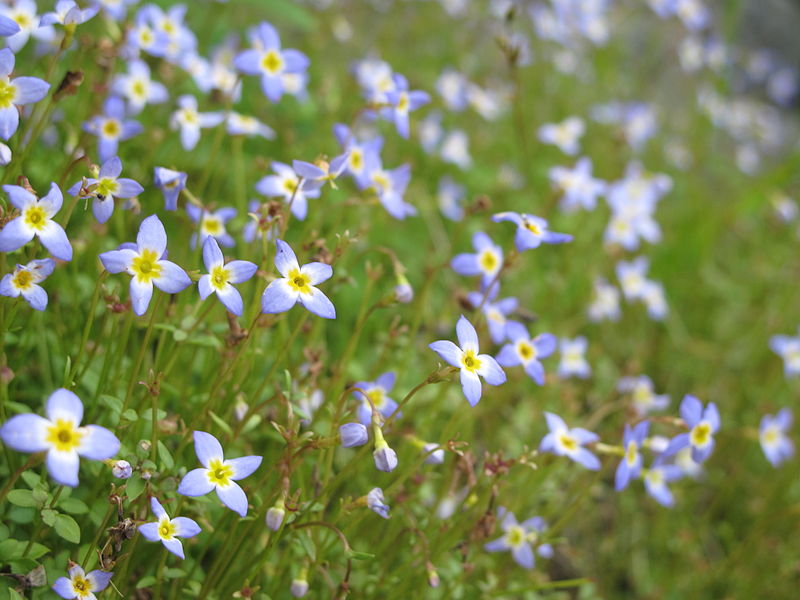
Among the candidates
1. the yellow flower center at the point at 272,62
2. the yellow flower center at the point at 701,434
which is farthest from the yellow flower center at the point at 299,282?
the yellow flower center at the point at 701,434

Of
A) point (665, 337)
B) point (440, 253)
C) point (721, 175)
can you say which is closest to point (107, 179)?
point (440, 253)

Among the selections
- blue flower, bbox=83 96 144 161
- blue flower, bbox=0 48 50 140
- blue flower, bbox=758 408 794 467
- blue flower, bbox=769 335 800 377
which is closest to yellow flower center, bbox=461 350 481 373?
blue flower, bbox=0 48 50 140

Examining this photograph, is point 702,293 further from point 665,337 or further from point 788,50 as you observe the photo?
point 788,50

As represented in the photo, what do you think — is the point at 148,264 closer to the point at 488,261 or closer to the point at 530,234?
the point at 530,234

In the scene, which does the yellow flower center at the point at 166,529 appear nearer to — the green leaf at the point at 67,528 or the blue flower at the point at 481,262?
the green leaf at the point at 67,528

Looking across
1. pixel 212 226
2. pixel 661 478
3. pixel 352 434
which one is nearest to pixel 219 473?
pixel 352 434

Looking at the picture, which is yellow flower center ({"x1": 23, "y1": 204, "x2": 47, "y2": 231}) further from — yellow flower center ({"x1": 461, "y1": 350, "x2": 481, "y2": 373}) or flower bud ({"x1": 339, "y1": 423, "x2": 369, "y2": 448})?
yellow flower center ({"x1": 461, "y1": 350, "x2": 481, "y2": 373})
